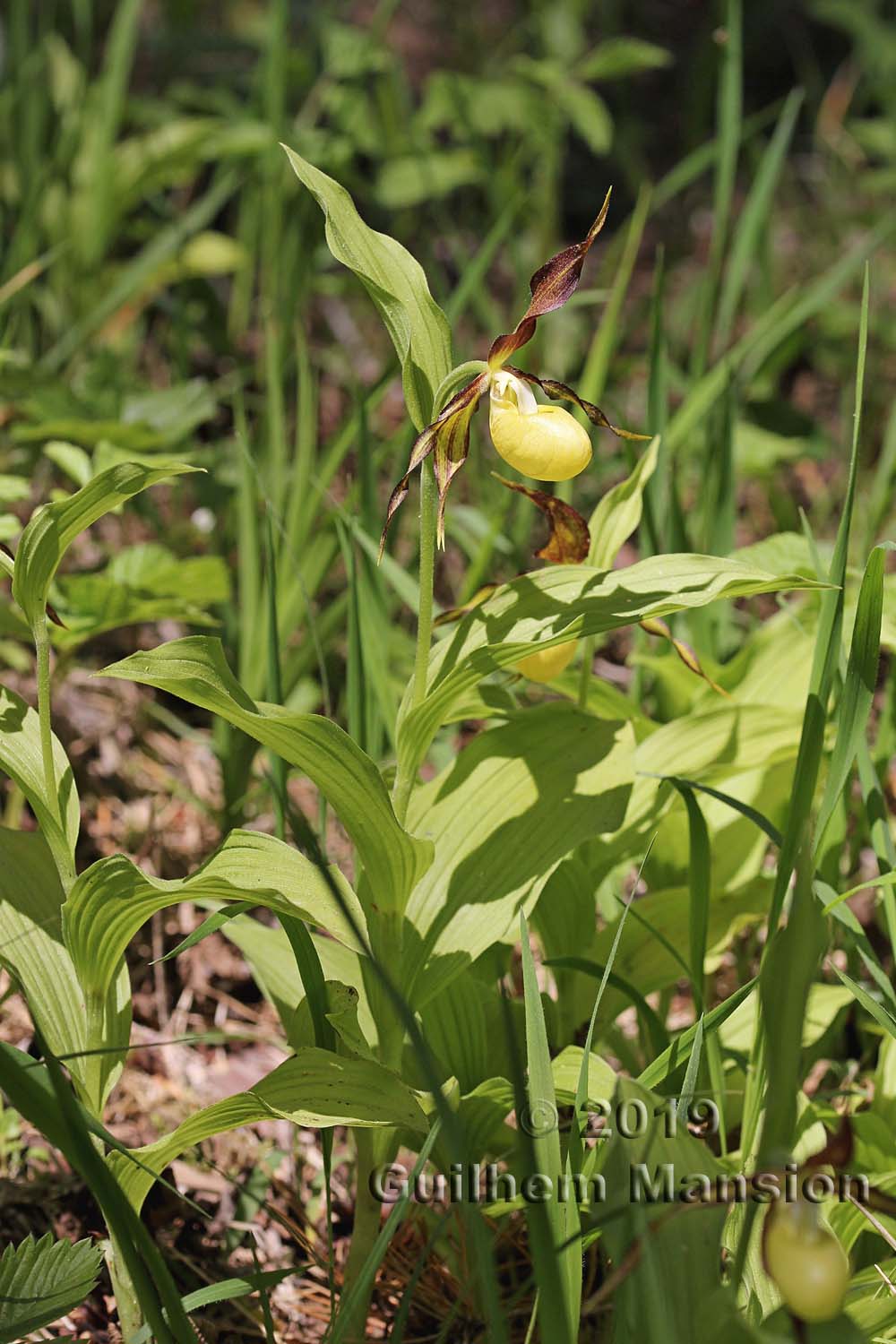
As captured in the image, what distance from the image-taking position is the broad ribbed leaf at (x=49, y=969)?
0.96m

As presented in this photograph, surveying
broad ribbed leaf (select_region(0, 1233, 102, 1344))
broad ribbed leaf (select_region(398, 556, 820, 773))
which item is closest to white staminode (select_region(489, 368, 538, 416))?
broad ribbed leaf (select_region(398, 556, 820, 773))

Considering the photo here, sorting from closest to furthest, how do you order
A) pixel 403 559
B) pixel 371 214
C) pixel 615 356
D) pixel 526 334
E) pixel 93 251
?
pixel 526 334, pixel 403 559, pixel 93 251, pixel 615 356, pixel 371 214

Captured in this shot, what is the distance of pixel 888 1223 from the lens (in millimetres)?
956

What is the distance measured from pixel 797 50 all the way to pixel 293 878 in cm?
344

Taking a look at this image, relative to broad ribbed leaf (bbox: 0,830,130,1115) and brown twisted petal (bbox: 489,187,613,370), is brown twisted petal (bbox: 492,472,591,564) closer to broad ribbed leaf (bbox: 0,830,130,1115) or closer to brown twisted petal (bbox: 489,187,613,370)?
brown twisted petal (bbox: 489,187,613,370)

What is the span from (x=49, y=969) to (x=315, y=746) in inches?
13.1

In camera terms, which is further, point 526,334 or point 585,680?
point 585,680

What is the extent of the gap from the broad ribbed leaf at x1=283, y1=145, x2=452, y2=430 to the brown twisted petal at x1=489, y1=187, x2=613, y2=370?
51 millimetres

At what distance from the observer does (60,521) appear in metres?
0.85

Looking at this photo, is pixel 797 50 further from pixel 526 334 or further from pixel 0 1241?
pixel 0 1241

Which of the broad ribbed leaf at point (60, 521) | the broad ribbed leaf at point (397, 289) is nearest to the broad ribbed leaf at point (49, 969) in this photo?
the broad ribbed leaf at point (60, 521)

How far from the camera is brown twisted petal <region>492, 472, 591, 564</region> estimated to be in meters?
0.98

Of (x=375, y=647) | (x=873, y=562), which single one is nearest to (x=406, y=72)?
(x=375, y=647)

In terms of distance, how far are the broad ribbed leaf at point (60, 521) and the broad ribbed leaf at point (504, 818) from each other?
38 cm
